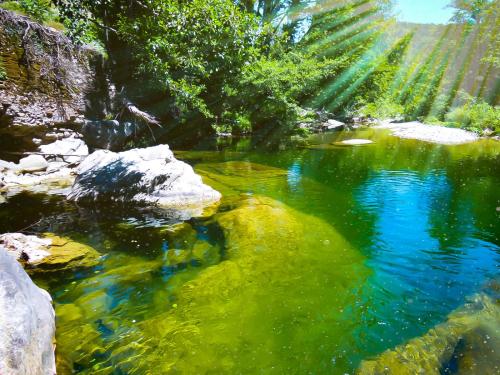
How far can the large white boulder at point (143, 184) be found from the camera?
815 centimetres

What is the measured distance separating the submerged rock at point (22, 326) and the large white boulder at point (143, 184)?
191 inches

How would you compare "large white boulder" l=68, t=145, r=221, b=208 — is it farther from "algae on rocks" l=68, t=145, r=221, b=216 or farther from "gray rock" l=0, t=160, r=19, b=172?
"gray rock" l=0, t=160, r=19, b=172

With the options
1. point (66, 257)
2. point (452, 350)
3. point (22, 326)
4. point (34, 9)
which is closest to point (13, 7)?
point (34, 9)

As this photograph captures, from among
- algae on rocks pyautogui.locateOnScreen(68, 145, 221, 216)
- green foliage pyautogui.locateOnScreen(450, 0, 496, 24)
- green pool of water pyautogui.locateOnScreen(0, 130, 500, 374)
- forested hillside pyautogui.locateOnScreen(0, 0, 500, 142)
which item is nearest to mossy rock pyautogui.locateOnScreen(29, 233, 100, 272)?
green pool of water pyautogui.locateOnScreen(0, 130, 500, 374)

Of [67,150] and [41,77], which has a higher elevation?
[41,77]

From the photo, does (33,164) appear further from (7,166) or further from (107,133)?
(107,133)

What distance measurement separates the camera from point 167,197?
8148 millimetres

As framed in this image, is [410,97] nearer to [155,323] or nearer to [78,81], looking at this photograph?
[78,81]

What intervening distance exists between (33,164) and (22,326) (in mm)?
10046

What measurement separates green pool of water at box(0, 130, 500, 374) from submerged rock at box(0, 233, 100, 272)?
0.26 metres

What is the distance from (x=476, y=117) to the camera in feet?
74.5

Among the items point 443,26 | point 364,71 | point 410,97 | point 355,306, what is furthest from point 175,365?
point 443,26

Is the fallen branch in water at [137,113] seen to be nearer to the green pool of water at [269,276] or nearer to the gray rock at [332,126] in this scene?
the green pool of water at [269,276]

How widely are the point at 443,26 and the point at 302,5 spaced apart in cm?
2065
